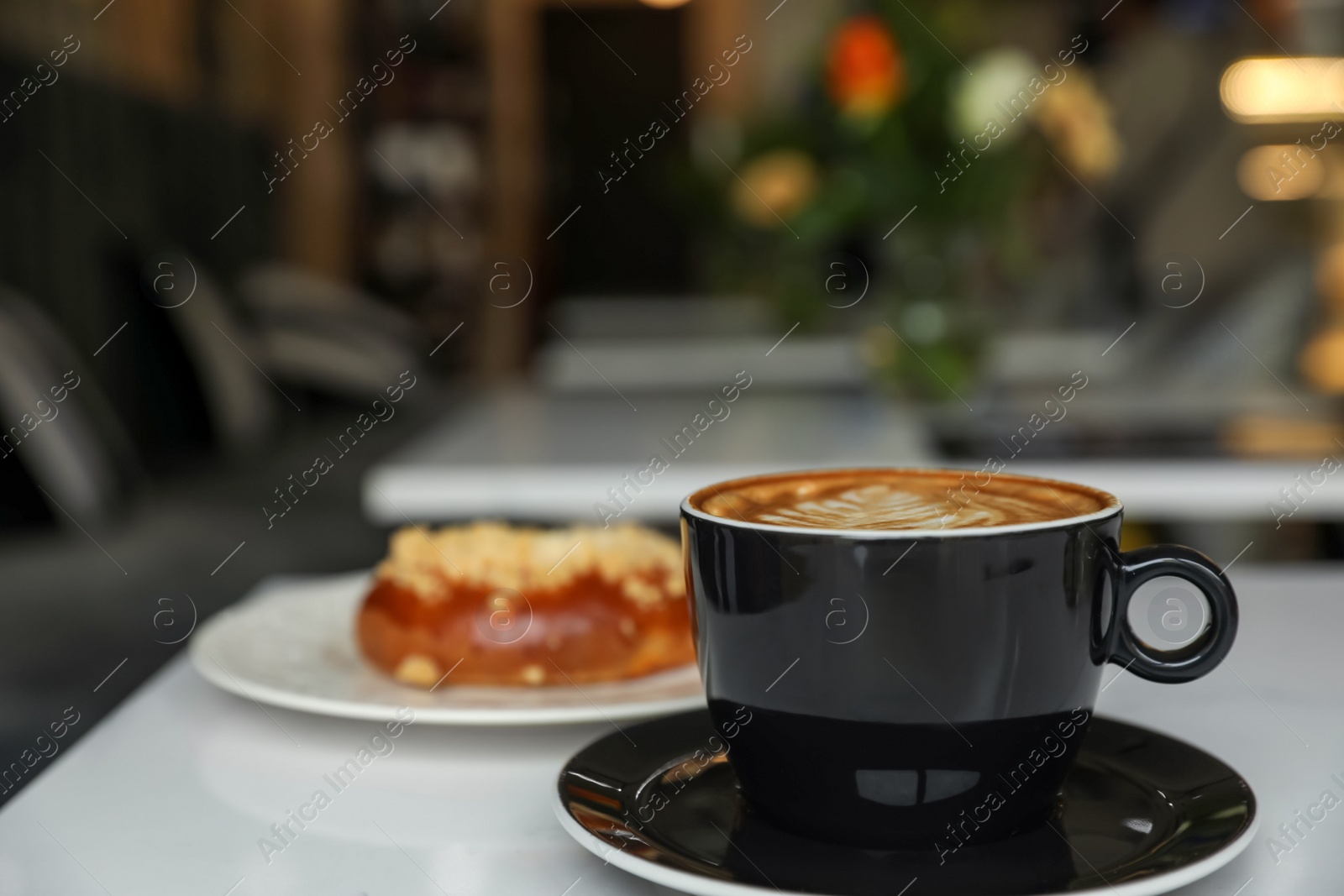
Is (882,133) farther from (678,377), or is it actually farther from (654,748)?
(654,748)

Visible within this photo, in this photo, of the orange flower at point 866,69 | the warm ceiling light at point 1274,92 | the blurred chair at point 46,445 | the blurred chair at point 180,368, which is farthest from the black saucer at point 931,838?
the warm ceiling light at point 1274,92

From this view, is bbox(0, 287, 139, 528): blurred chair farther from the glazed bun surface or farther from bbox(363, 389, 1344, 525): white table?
the glazed bun surface

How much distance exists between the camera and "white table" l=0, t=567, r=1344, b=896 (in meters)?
0.37

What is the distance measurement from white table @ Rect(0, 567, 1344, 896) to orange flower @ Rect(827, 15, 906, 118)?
1.30 meters

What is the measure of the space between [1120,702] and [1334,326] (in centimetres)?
410

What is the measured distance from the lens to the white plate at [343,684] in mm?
479

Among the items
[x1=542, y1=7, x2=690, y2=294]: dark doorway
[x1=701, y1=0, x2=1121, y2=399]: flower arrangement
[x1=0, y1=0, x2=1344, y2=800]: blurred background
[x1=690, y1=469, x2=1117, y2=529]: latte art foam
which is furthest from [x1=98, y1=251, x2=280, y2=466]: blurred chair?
[x1=542, y1=7, x2=690, y2=294]: dark doorway

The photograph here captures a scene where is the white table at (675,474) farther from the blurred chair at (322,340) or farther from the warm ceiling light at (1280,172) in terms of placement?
the warm ceiling light at (1280,172)

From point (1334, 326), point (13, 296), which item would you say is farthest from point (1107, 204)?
point (13, 296)

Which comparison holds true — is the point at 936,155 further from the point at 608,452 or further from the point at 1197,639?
the point at 1197,639

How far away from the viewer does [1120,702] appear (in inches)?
21.9

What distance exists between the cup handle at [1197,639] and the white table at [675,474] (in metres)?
0.68

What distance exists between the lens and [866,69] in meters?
1.75

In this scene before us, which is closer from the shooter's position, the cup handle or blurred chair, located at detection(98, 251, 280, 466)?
the cup handle
